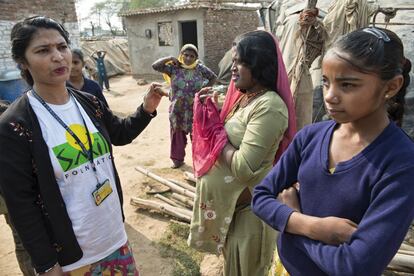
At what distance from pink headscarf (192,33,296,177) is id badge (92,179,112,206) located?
56cm

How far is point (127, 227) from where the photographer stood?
4082 millimetres

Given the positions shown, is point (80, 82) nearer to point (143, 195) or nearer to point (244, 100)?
point (143, 195)

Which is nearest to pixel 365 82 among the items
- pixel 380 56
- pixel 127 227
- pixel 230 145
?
pixel 380 56

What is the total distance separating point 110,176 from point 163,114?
8295mm

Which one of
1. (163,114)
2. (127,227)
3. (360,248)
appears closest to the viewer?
(360,248)

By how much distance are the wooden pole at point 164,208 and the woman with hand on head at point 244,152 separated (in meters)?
1.82

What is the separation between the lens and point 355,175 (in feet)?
3.68

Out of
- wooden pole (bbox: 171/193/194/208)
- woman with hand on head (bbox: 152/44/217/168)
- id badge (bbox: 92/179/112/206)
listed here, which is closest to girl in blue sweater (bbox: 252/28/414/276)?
id badge (bbox: 92/179/112/206)

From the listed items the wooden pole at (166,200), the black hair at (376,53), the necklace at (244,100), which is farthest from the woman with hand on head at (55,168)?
the wooden pole at (166,200)

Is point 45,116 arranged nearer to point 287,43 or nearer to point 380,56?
point 380,56

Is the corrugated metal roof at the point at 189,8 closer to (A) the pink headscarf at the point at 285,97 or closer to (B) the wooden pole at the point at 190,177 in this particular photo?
(B) the wooden pole at the point at 190,177

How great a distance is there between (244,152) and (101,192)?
801mm

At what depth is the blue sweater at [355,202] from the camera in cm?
103

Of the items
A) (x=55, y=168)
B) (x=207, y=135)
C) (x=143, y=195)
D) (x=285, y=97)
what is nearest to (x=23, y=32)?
(x=55, y=168)
